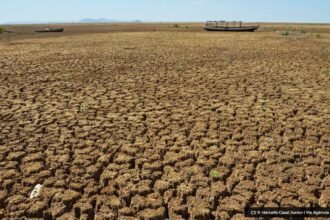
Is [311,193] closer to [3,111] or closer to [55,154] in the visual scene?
[55,154]

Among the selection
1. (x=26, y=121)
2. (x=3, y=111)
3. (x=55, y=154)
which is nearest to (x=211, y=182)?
(x=55, y=154)

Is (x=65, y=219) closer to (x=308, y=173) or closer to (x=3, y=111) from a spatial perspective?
(x=308, y=173)

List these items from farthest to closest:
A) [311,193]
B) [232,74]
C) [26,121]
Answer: [232,74], [26,121], [311,193]

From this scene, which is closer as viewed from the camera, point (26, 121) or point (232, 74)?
point (26, 121)

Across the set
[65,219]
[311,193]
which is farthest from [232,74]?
[65,219]

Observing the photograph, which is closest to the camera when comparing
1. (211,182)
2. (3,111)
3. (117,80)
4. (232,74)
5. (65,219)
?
(65,219)

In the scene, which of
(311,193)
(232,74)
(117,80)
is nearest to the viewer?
(311,193)
